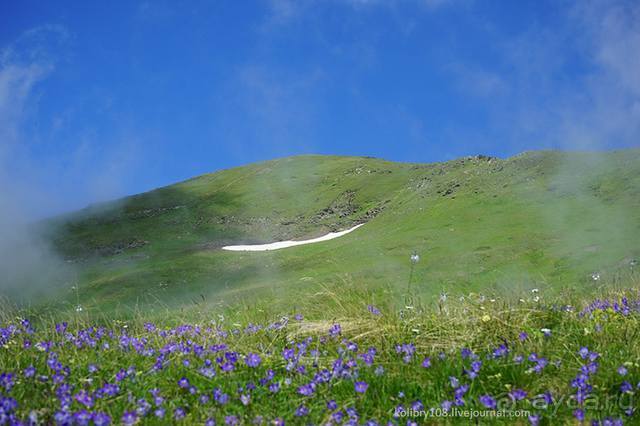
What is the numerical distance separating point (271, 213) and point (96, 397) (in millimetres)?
71656

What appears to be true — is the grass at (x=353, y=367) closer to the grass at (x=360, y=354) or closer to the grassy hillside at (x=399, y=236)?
the grass at (x=360, y=354)

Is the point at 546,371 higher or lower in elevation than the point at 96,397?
lower

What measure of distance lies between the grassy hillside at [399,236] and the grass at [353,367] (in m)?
3.05

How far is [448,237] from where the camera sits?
32656mm

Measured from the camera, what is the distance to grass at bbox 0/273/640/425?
583 centimetres

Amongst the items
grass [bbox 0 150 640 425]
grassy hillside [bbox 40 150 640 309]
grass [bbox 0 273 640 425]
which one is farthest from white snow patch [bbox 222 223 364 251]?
grass [bbox 0 273 640 425]

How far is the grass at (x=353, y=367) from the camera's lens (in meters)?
5.83

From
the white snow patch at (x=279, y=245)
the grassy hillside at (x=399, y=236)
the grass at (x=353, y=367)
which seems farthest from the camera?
the white snow patch at (x=279, y=245)

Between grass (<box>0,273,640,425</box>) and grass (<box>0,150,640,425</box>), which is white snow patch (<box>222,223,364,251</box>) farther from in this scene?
grass (<box>0,273,640,425</box>)

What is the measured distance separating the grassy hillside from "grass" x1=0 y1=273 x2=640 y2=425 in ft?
10.0

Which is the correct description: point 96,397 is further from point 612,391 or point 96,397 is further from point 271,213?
point 271,213

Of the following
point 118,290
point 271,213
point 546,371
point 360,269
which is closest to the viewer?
point 546,371

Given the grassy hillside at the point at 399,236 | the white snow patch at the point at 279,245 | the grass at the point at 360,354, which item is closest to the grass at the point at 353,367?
the grass at the point at 360,354

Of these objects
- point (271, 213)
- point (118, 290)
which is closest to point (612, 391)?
point (118, 290)
